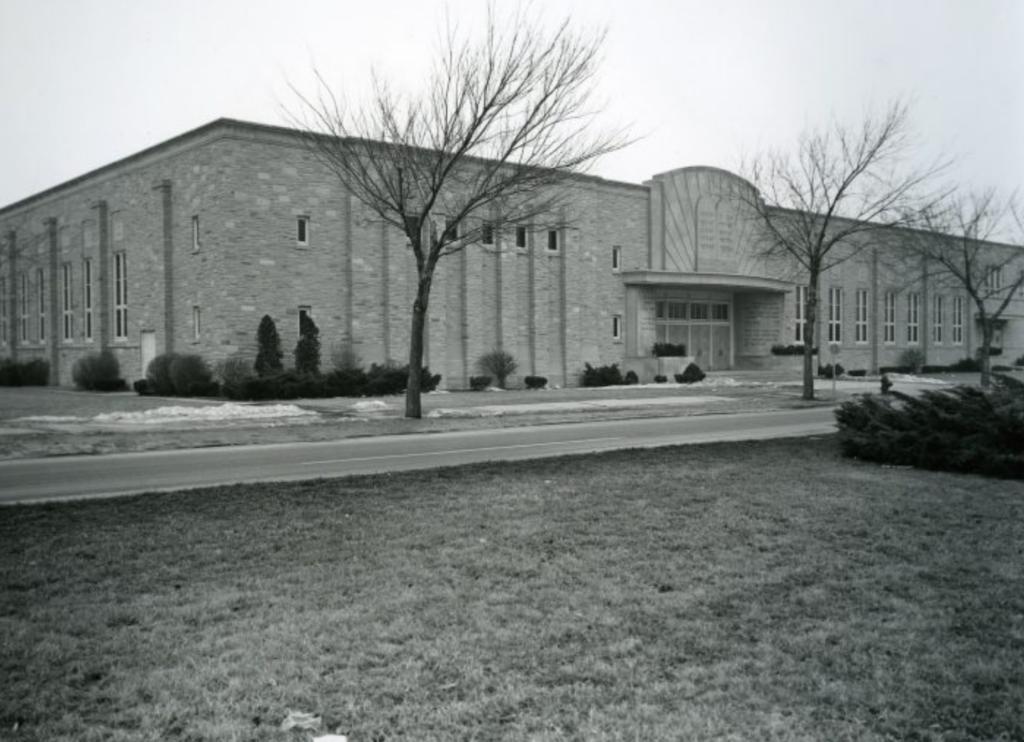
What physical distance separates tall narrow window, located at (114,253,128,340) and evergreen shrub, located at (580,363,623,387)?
19.1 metres

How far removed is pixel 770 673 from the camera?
4383 millimetres

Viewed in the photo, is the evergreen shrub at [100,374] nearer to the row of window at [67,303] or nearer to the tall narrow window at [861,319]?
the row of window at [67,303]

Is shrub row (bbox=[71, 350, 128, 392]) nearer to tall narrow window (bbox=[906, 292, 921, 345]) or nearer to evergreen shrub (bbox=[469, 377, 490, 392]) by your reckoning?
evergreen shrub (bbox=[469, 377, 490, 392])

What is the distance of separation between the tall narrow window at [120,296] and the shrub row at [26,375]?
6388mm

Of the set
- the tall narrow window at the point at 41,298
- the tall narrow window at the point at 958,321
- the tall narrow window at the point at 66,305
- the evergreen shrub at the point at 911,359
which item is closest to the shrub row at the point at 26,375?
the tall narrow window at the point at 66,305

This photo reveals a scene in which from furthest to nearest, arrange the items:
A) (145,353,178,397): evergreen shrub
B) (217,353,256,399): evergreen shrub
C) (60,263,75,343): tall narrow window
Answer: (60,263,75,343): tall narrow window → (145,353,178,397): evergreen shrub → (217,353,256,399): evergreen shrub

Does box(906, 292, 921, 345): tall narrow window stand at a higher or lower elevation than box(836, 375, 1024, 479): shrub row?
higher

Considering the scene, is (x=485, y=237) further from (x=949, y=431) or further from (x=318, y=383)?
(x=949, y=431)

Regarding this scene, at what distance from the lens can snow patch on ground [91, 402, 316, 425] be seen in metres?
19.3

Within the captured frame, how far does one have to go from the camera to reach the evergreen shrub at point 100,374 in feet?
112

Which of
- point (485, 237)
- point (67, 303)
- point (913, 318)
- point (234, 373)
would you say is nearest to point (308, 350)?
point (234, 373)

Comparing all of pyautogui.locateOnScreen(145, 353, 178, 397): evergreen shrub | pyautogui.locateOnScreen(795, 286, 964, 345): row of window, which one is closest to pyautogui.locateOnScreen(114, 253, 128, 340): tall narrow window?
pyautogui.locateOnScreen(145, 353, 178, 397): evergreen shrub

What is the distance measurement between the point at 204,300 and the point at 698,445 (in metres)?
21.6

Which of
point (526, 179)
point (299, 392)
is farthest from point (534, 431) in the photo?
point (299, 392)
